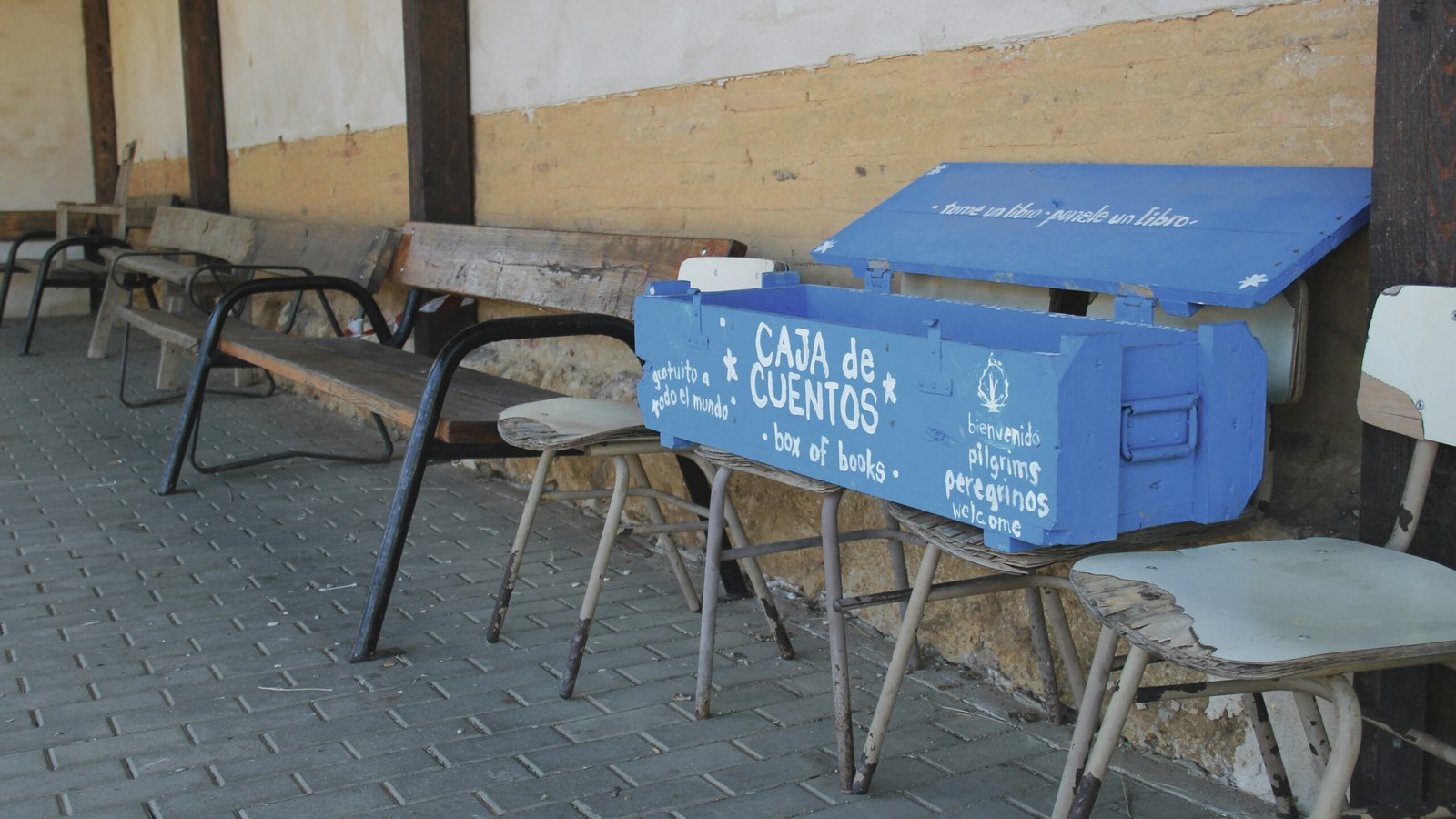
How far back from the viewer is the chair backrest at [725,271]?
3.43 meters

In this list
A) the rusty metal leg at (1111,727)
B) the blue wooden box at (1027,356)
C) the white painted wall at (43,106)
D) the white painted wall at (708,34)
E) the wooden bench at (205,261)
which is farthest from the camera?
the white painted wall at (43,106)

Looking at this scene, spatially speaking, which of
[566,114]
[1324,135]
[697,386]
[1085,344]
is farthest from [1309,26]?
[566,114]

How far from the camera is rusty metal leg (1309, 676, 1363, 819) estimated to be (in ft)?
5.56

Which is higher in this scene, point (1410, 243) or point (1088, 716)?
point (1410, 243)

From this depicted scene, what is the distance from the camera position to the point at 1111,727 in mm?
1880

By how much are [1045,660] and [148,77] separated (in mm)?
9359

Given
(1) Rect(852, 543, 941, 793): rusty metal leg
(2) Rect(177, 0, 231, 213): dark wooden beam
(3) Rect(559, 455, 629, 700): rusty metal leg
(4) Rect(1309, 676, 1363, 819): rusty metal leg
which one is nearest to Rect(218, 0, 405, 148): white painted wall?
(2) Rect(177, 0, 231, 213): dark wooden beam

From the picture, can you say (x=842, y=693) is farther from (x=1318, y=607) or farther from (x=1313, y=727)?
(x=1318, y=607)

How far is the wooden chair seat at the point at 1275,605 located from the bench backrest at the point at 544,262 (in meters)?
1.92

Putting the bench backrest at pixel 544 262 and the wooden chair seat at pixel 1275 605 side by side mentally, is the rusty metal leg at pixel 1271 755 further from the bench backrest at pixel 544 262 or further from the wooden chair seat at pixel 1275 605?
the bench backrest at pixel 544 262

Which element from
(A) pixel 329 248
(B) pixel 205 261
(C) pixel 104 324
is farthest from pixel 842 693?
(C) pixel 104 324

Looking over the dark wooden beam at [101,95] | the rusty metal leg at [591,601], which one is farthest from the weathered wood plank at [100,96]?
the rusty metal leg at [591,601]

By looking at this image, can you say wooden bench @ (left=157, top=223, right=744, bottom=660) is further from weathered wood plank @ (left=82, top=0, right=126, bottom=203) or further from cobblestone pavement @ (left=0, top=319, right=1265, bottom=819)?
weathered wood plank @ (left=82, top=0, right=126, bottom=203)

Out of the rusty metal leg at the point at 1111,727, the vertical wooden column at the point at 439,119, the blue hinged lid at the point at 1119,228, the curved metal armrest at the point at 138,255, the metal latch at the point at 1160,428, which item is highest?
the vertical wooden column at the point at 439,119
